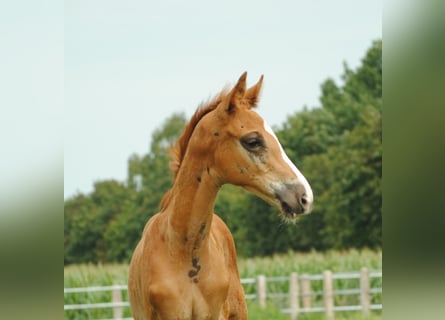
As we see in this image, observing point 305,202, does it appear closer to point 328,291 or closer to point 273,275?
point 328,291

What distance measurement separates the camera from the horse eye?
13.9 feet

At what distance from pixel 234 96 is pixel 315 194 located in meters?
38.8

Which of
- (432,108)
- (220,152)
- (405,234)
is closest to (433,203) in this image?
(405,234)

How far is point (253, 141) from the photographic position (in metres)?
4.24

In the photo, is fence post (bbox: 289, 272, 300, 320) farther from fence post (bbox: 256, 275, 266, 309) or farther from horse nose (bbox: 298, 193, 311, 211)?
horse nose (bbox: 298, 193, 311, 211)

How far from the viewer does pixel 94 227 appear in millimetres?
44875

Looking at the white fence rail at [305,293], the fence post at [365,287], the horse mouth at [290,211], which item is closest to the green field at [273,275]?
the white fence rail at [305,293]

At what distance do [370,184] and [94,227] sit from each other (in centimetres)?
1766

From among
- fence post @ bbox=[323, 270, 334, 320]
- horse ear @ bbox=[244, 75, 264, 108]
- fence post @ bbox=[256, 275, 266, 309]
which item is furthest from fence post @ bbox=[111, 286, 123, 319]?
horse ear @ bbox=[244, 75, 264, 108]

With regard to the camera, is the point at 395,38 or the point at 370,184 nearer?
the point at 395,38

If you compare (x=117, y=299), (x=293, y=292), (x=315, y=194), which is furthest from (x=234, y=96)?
(x=315, y=194)

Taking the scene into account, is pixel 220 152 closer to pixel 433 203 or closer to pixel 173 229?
pixel 173 229

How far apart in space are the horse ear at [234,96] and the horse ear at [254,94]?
0.16m

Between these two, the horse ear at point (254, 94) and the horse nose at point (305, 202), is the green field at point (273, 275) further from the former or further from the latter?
the horse nose at point (305, 202)
